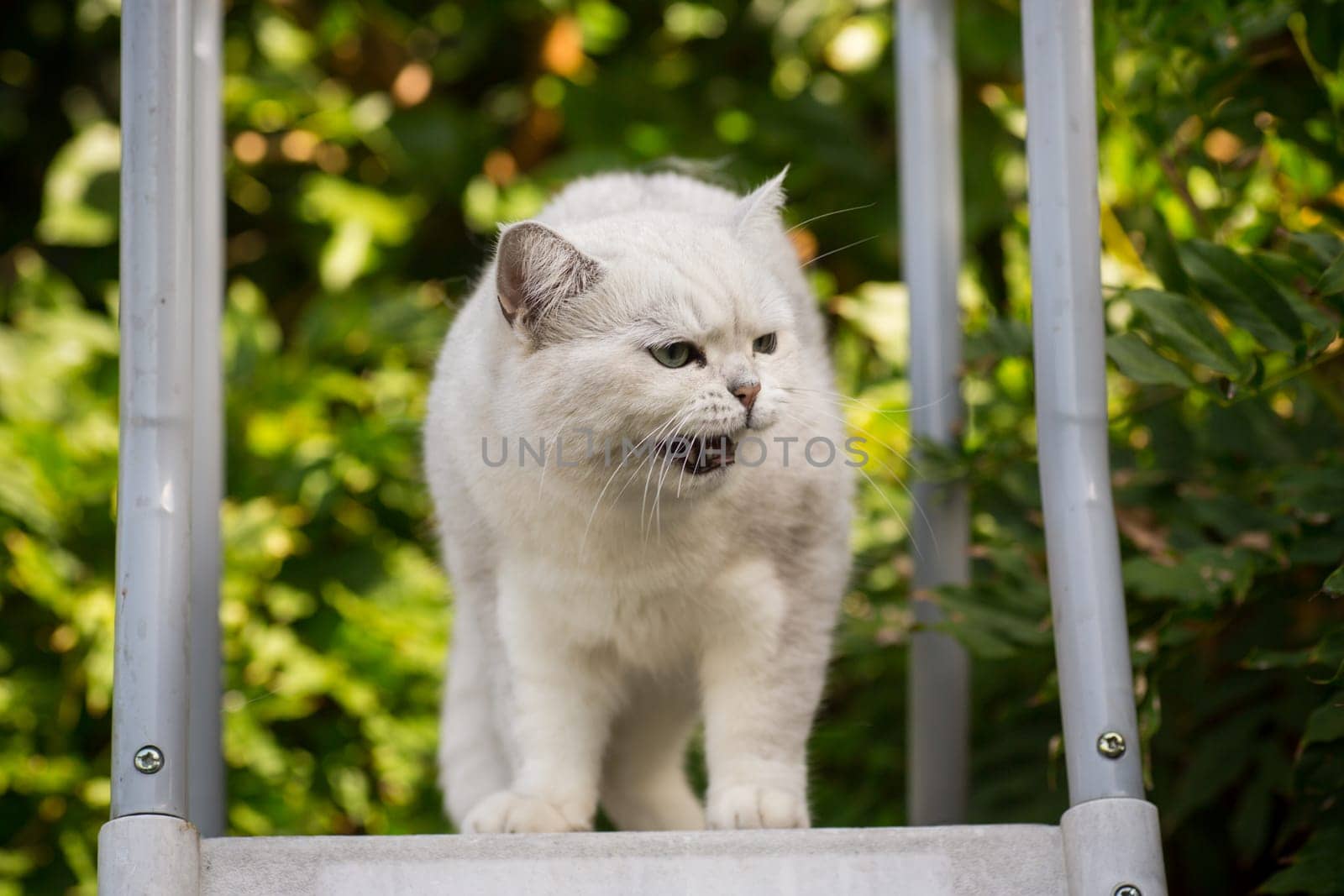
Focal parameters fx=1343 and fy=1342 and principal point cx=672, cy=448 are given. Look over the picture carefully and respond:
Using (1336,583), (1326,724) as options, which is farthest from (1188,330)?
(1326,724)

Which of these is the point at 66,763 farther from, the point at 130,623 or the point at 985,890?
the point at 985,890

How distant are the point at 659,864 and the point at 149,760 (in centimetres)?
50

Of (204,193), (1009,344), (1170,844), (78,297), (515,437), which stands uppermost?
(78,297)

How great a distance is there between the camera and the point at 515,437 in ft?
5.49

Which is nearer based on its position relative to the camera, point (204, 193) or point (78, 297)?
point (204, 193)

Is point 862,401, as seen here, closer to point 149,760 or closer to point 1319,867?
point 1319,867

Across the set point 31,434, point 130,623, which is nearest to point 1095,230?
point 130,623

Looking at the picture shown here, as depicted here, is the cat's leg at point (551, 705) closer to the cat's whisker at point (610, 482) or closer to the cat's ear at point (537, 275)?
the cat's whisker at point (610, 482)

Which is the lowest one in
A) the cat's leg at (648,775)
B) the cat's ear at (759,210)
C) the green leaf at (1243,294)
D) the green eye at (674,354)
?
the cat's leg at (648,775)

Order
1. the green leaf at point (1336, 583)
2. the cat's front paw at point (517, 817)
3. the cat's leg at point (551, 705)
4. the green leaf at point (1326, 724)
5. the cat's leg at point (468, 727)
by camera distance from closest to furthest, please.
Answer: the green leaf at point (1336, 583)
the green leaf at point (1326, 724)
the cat's front paw at point (517, 817)
the cat's leg at point (551, 705)
the cat's leg at point (468, 727)

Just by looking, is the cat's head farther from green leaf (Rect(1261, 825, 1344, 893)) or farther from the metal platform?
green leaf (Rect(1261, 825, 1344, 893))

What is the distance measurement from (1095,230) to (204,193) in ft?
4.00

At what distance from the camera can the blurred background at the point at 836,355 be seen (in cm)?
190

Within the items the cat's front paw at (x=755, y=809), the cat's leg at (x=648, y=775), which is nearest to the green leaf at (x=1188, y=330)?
the cat's front paw at (x=755, y=809)
